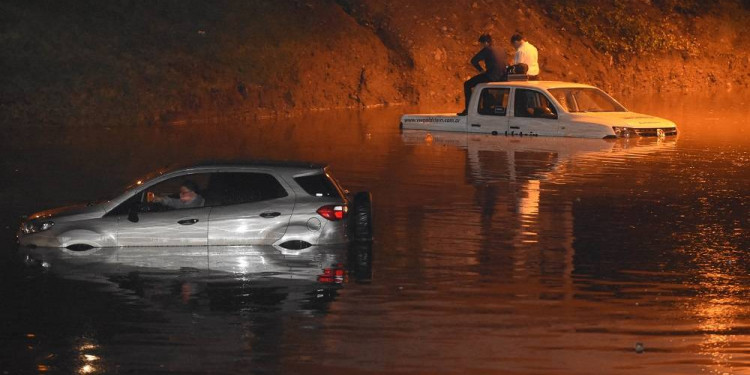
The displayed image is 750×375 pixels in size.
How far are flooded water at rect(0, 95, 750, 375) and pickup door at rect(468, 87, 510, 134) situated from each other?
16.8 ft

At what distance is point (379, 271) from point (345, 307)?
76.1 inches

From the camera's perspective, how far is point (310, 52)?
39.8 m

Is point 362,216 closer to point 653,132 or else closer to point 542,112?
point 542,112

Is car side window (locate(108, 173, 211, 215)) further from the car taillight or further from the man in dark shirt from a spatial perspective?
A: the man in dark shirt

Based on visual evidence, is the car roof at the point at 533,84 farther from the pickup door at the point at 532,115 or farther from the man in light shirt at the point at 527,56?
the man in light shirt at the point at 527,56

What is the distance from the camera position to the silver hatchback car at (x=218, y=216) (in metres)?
16.2

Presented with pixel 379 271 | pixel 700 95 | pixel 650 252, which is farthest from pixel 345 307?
pixel 700 95

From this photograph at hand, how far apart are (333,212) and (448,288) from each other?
259cm

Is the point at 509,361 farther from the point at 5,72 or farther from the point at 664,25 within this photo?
the point at 664,25

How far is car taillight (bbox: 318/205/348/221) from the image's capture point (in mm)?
16203

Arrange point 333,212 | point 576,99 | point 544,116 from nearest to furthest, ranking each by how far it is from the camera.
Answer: point 333,212 → point 544,116 → point 576,99

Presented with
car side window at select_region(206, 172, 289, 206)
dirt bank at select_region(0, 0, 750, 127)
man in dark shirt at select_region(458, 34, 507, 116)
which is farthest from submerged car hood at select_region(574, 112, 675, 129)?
car side window at select_region(206, 172, 289, 206)

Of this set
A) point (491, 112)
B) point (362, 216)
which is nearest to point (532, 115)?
point (491, 112)

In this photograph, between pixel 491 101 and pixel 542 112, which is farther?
pixel 491 101
